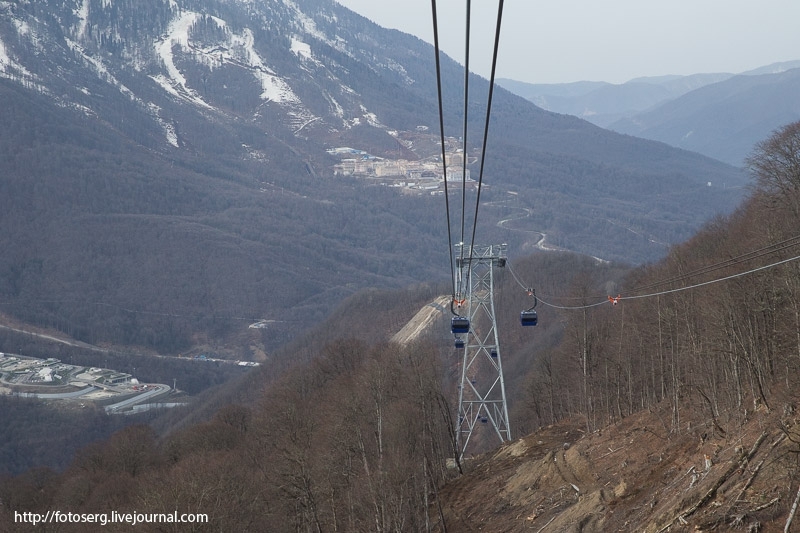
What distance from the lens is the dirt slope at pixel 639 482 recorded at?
605 inches

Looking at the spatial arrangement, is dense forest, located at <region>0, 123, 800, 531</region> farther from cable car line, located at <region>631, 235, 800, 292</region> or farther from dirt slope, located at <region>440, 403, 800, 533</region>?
dirt slope, located at <region>440, 403, 800, 533</region>

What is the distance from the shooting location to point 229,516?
28344mm

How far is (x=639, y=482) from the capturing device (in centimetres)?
2095

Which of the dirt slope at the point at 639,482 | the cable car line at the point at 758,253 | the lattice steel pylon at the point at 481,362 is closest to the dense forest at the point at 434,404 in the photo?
the cable car line at the point at 758,253

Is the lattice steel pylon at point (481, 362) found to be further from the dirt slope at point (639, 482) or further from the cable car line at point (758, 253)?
the cable car line at point (758, 253)

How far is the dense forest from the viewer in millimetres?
24812

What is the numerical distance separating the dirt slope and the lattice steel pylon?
2373 mm

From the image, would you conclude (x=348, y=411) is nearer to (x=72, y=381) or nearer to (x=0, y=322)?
(x=72, y=381)

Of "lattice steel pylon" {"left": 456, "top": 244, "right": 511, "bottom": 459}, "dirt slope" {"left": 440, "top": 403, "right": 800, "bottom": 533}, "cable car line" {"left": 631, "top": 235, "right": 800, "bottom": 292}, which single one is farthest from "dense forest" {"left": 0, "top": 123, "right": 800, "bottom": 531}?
"lattice steel pylon" {"left": 456, "top": 244, "right": 511, "bottom": 459}

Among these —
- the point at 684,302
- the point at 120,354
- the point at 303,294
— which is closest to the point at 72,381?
the point at 120,354

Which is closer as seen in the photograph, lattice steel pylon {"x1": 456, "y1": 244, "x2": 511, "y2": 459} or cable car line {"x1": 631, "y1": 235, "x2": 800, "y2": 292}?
cable car line {"x1": 631, "y1": 235, "x2": 800, "y2": 292}

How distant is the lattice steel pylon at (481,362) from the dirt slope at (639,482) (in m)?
2.37

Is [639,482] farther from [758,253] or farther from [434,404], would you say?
[434,404]

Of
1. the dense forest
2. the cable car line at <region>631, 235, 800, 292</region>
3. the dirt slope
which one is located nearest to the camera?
the dirt slope
